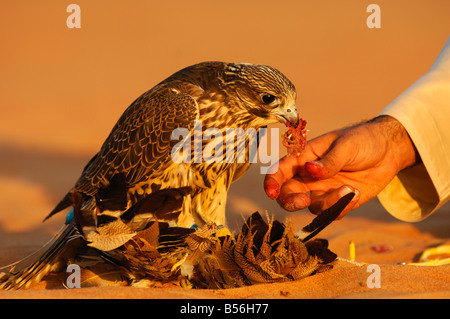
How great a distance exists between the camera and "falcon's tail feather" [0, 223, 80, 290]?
392 cm

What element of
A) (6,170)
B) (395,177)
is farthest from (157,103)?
(6,170)

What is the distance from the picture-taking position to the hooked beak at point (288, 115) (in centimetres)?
410

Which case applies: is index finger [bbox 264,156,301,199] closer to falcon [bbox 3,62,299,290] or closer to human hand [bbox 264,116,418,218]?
human hand [bbox 264,116,418,218]

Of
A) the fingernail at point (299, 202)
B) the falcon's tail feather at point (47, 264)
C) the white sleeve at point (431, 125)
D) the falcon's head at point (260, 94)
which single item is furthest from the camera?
the white sleeve at point (431, 125)

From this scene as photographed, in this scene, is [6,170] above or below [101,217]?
below

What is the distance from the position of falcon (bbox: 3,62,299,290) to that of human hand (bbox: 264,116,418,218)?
1.20 feet

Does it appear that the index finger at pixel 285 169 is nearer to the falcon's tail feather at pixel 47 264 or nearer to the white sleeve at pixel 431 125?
the white sleeve at pixel 431 125

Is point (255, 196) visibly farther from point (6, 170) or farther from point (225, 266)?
point (225, 266)

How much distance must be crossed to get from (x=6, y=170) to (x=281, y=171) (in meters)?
5.95

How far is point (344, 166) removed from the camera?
14.5ft

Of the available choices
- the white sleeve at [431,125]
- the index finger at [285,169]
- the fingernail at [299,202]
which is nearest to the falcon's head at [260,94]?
the index finger at [285,169]

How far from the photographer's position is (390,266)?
3713mm

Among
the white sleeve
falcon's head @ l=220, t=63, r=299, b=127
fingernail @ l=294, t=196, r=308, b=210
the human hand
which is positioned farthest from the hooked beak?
the white sleeve

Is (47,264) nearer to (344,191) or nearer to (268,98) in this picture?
(268,98)
